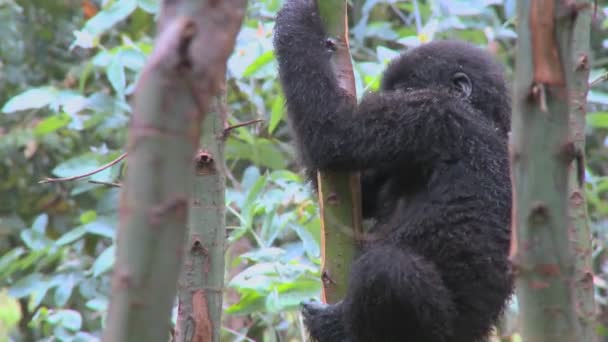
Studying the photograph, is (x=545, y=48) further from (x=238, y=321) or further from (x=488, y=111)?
(x=238, y=321)

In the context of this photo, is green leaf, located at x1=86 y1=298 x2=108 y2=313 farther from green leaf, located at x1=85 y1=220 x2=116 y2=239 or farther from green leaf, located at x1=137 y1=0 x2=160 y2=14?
green leaf, located at x1=137 y1=0 x2=160 y2=14

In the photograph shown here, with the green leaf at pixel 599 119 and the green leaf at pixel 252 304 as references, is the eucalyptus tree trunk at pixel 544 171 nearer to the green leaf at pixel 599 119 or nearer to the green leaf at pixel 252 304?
the green leaf at pixel 252 304

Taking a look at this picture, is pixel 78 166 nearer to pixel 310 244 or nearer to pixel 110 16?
pixel 110 16

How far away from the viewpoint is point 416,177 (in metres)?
3.80

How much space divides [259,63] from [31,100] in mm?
1388

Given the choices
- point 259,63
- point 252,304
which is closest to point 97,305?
point 252,304

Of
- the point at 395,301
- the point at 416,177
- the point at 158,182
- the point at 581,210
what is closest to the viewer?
the point at 158,182

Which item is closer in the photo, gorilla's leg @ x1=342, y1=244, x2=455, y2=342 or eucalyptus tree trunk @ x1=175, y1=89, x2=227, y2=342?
eucalyptus tree trunk @ x1=175, y1=89, x2=227, y2=342

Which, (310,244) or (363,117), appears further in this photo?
(310,244)

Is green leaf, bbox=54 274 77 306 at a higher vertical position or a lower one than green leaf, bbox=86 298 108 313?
higher

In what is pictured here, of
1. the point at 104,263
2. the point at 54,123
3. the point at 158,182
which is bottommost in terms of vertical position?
the point at 158,182

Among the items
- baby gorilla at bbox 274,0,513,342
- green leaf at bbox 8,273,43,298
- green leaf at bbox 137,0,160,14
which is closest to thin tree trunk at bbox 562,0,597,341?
baby gorilla at bbox 274,0,513,342

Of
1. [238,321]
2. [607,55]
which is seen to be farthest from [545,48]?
[607,55]

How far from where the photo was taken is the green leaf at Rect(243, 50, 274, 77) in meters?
4.36
